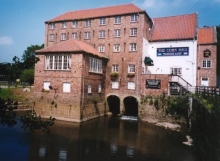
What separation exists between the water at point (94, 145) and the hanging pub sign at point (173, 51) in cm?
1271

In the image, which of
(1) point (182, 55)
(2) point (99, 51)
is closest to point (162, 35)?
(1) point (182, 55)

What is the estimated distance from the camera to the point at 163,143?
1825 centimetres

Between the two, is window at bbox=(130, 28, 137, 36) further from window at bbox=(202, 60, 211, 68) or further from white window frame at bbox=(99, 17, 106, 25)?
window at bbox=(202, 60, 211, 68)

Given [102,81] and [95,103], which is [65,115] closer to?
[95,103]

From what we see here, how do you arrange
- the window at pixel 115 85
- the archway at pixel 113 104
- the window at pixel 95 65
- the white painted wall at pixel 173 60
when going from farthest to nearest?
the archway at pixel 113 104, the window at pixel 115 85, the white painted wall at pixel 173 60, the window at pixel 95 65

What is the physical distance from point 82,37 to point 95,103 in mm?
12541

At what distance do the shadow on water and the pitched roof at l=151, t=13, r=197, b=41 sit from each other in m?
15.3

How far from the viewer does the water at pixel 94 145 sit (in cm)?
1411

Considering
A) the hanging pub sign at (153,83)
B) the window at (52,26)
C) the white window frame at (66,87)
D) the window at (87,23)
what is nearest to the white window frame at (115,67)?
the hanging pub sign at (153,83)

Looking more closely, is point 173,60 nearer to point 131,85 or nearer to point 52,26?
point 131,85

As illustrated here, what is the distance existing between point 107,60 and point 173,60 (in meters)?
10.3

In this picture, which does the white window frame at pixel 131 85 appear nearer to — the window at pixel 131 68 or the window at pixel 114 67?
the window at pixel 131 68

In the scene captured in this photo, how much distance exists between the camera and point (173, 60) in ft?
101

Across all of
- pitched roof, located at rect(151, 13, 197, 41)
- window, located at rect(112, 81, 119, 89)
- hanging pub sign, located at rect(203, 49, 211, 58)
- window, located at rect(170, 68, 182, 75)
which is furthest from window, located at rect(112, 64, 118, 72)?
hanging pub sign, located at rect(203, 49, 211, 58)
